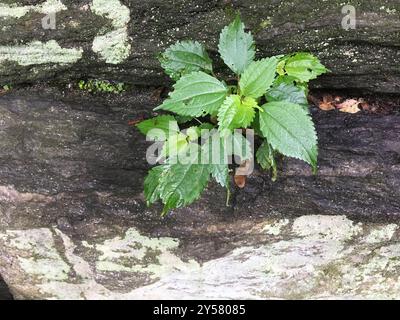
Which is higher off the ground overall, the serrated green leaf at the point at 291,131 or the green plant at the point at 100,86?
the green plant at the point at 100,86

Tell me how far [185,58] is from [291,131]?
0.55m

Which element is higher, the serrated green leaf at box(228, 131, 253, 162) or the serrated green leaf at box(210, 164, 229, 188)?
the serrated green leaf at box(228, 131, 253, 162)

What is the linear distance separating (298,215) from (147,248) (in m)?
0.73

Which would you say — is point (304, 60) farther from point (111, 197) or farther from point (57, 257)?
point (57, 257)

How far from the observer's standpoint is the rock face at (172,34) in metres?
1.96

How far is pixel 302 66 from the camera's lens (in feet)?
6.10

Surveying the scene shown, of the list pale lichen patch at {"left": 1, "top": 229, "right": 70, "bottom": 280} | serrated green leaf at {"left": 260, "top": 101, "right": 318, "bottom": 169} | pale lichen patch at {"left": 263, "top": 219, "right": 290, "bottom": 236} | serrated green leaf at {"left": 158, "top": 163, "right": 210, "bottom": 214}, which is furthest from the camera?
pale lichen patch at {"left": 1, "top": 229, "right": 70, "bottom": 280}

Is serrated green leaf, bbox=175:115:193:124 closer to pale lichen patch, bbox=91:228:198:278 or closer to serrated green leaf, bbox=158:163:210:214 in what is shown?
serrated green leaf, bbox=158:163:210:214

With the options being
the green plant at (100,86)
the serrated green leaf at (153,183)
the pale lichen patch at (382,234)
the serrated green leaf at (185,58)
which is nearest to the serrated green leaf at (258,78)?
the serrated green leaf at (185,58)

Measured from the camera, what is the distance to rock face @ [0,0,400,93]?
1.96 m

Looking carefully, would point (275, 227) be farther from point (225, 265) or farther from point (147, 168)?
point (147, 168)

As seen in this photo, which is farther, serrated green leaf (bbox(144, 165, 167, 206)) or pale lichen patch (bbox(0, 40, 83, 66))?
pale lichen patch (bbox(0, 40, 83, 66))

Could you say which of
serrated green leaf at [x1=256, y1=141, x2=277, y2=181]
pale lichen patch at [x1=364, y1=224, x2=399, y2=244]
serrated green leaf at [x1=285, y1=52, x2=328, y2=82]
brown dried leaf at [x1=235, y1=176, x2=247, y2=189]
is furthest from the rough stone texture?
serrated green leaf at [x1=285, y1=52, x2=328, y2=82]

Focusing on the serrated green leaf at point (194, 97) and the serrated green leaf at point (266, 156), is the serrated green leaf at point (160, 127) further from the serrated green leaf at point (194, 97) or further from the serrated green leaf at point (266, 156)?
the serrated green leaf at point (266, 156)
